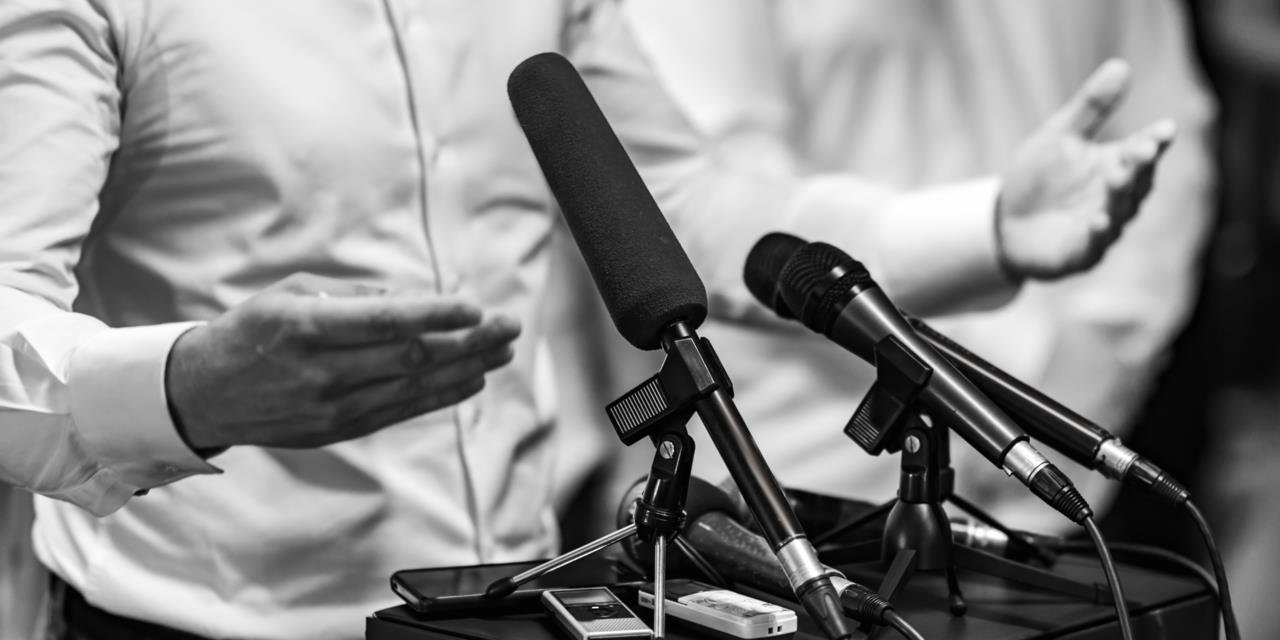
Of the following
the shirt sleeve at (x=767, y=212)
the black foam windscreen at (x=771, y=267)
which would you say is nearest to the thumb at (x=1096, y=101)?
the shirt sleeve at (x=767, y=212)

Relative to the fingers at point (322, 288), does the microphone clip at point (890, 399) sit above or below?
above

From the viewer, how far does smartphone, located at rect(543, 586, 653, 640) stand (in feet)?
2.15

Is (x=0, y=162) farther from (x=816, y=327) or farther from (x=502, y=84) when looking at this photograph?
(x=816, y=327)

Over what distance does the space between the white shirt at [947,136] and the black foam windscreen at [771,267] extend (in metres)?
1.05

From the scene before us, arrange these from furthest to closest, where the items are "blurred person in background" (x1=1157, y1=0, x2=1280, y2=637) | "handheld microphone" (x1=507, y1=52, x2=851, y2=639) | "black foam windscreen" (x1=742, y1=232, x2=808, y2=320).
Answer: "blurred person in background" (x1=1157, y1=0, x2=1280, y2=637) → "black foam windscreen" (x1=742, y1=232, x2=808, y2=320) → "handheld microphone" (x1=507, y1=52, x2=851, y2=639)

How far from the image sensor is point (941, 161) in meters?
2.26

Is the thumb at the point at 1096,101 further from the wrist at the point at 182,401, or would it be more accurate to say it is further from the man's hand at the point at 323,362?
the wrist at the point at 182,401

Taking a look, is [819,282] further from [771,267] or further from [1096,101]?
[1096,101]

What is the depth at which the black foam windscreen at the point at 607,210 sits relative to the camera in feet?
2.28

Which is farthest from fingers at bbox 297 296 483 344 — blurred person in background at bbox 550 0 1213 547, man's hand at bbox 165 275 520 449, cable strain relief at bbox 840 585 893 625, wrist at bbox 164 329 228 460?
blurred person in background at bbox 550 0 1213 547

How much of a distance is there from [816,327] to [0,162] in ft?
1.86

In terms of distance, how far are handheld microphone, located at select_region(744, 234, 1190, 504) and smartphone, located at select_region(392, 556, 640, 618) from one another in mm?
210

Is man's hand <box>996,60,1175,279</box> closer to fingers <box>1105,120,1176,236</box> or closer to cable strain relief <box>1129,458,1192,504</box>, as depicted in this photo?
fingers <box>1105,120,1176,236</box>

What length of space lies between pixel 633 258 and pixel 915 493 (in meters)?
0.23
